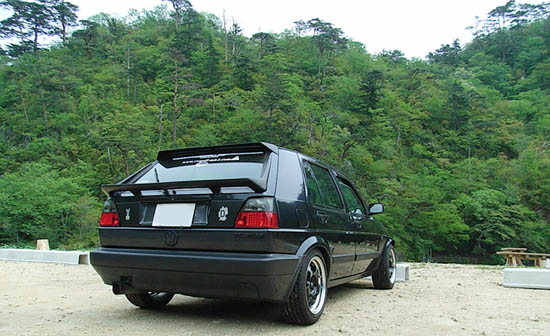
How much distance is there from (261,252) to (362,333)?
977mm

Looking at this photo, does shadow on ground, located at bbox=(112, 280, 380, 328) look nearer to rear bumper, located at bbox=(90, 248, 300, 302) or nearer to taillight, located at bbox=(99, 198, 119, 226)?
rear bumper, located at bbox=(90, 248, 300, 302)

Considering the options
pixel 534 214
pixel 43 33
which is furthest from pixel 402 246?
pixel 43 33

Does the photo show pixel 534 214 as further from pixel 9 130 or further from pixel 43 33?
pixel 43 33

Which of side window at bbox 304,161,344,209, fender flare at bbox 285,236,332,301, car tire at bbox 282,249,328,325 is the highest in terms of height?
side window at bbox 304,161,344,209

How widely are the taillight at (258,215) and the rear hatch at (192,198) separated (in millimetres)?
28

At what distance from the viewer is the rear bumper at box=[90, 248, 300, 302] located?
2613 millimetres

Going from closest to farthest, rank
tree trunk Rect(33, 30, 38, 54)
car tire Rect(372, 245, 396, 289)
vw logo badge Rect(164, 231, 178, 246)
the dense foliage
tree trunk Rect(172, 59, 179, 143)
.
A: vw logo badge Rect(164, 231, 178, 246)
car tire Rect(372, 245, 396, 289)
the dense foliage
tree trunk Rect(172, 59, 179, 143)
tree trunk Rect(33, 30, 38, 54)

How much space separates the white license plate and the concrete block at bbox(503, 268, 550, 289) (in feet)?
15.3

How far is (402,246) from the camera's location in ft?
104

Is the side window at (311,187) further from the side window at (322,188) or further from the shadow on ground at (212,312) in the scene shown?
the shadow on ground at (212,312)

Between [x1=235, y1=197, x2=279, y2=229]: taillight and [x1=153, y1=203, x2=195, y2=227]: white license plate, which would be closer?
[x1=235, y1=197, x2=279, y2=229]: taillight

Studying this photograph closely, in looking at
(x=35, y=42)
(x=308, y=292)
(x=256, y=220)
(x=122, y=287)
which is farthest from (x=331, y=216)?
(x=35, y=42)

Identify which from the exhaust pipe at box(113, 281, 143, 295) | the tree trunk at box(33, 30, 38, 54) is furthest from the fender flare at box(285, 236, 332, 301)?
the tree trunk at box(33, 30, 38, 54)

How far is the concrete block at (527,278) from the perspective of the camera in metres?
5.15
